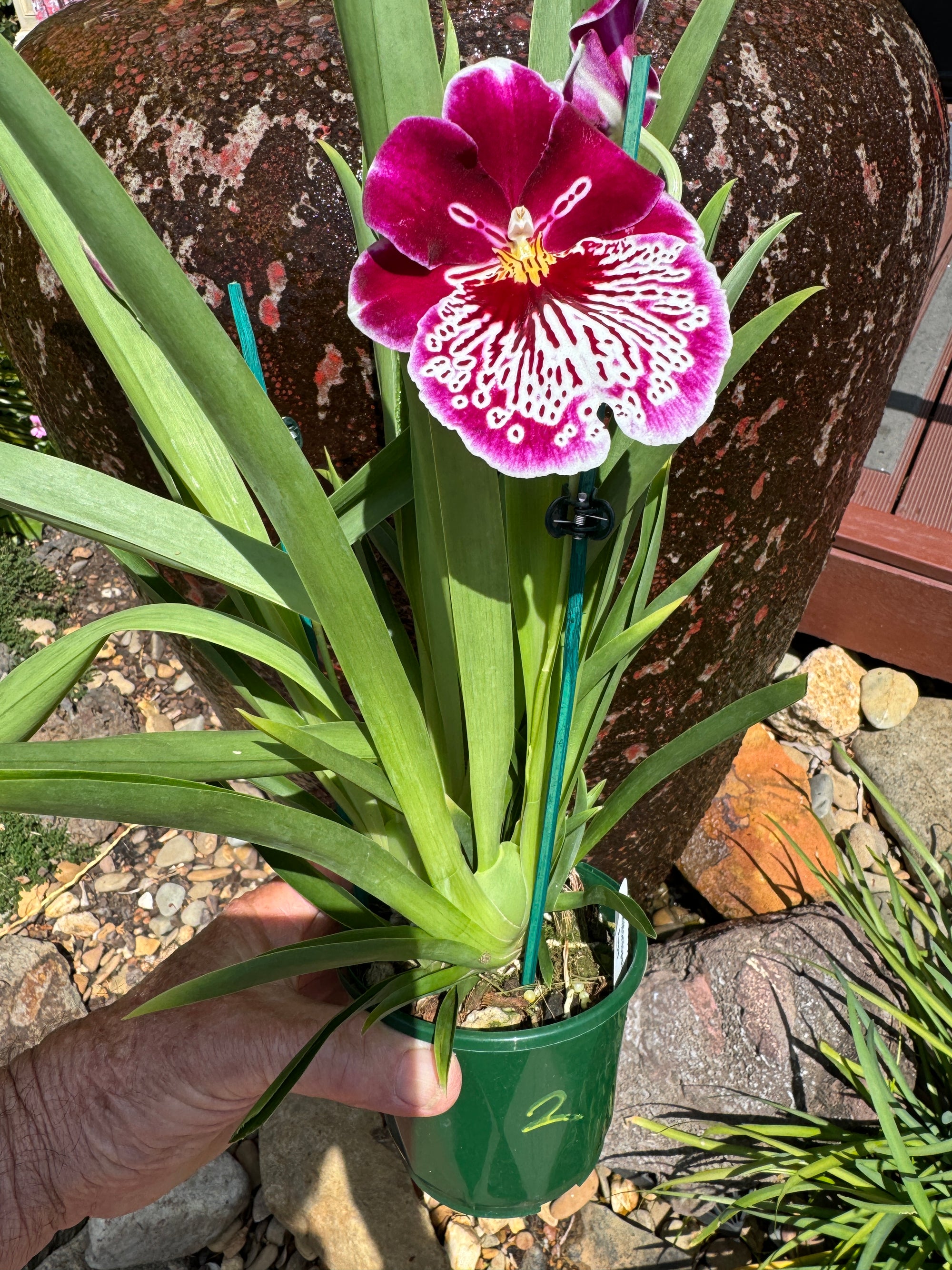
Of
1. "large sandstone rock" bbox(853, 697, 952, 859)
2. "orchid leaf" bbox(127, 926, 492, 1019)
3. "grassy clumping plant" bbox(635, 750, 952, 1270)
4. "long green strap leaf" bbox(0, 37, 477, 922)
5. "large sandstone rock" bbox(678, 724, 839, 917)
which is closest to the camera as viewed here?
"long green strap leaf" bbox(0, 37, 477, 922)

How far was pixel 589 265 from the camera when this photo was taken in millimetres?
462

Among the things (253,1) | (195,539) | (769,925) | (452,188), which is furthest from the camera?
(769,925)

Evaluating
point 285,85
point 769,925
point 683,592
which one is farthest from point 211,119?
point 769,925

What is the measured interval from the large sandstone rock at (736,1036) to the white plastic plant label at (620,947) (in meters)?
0.66

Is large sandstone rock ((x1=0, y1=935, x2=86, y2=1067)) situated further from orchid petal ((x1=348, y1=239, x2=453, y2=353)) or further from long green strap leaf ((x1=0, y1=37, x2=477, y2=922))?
orchid petal ((x1=348, y1=239, x2=453, y2=353))

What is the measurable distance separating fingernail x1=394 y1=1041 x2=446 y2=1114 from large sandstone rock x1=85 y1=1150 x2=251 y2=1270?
77 cm

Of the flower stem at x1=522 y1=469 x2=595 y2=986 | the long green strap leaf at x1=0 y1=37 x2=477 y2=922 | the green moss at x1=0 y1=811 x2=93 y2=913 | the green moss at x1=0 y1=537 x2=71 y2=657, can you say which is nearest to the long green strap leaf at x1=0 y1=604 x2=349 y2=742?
the long green strap leaf at x1=0 y1=37 x2=477 y2=922

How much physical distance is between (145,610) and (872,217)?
30.6 inches

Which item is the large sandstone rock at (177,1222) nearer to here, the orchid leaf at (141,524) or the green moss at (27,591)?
the orchid leaf at (141,524)

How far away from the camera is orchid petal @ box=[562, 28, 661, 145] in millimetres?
473

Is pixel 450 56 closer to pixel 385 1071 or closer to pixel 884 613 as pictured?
pixel 385 1071

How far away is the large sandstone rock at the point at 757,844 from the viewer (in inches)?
67.2

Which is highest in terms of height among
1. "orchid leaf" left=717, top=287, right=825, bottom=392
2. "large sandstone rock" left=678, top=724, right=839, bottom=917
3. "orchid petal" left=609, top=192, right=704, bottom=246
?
"orchid petal" left=609, top=192, right=704, bottom=246

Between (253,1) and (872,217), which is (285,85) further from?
(872,217)
